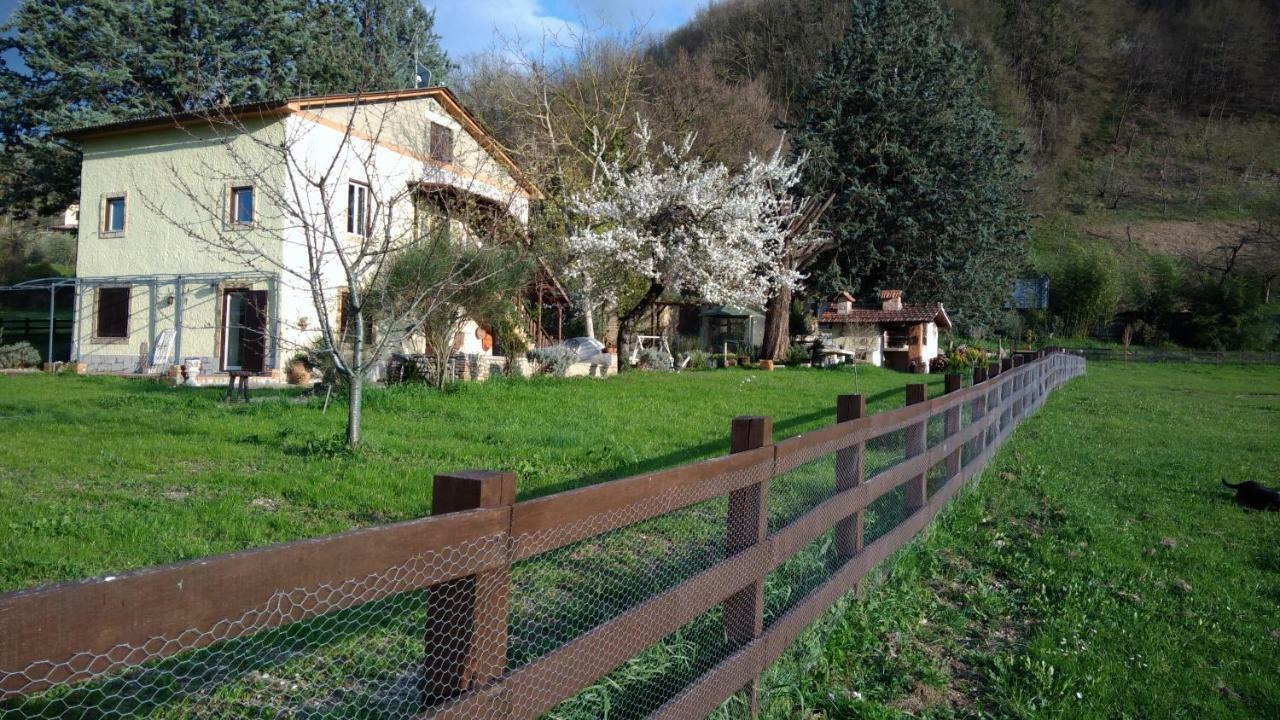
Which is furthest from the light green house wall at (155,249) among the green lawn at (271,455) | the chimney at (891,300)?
the chimney at (891,300)

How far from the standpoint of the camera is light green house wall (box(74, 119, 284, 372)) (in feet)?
67.4

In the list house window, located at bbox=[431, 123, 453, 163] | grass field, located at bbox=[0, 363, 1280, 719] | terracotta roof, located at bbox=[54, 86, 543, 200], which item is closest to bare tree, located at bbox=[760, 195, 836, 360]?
terracotta roof, located at bbox=[54, 86, 543, 200]

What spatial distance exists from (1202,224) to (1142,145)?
18339 mm

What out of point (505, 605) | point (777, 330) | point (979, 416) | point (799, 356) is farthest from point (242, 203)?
point (505, 605)

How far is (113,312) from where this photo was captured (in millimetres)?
Result: 21922

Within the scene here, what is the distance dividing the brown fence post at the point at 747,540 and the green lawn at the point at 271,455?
2882 mm

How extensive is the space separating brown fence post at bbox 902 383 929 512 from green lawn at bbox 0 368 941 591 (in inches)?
78.2

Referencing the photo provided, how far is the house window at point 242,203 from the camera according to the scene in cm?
2028

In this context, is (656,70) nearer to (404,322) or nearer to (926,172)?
(926,172)

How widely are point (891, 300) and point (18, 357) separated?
25.5 meters

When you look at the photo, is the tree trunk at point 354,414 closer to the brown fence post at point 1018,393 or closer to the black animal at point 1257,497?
the brown fence post at point 1018,393

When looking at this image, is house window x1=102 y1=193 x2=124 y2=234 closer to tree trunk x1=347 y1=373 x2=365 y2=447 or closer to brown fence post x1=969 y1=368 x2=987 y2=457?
tree trunk x1=347 y1=373 x2=365 y2=447

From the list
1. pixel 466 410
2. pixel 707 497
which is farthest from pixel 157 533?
pixel 466 410

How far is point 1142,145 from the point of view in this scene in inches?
3145
